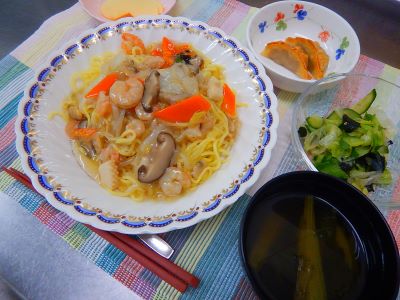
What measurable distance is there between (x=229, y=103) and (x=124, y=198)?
0.97 m

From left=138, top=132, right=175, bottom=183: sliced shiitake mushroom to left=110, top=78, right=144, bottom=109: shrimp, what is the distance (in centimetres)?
29

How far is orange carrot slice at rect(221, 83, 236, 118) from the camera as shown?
92.2 inches

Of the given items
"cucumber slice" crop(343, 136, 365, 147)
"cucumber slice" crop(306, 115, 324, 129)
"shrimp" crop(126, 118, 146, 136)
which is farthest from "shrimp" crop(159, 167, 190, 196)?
"cucumber slice" crop(343, 136, 365, 147)

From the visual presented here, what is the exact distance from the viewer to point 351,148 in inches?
82.9

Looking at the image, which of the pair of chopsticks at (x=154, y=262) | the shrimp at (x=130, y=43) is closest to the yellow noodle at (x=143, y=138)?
the shrimp at (x=130, y=43)

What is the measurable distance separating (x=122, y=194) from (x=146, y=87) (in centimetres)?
71

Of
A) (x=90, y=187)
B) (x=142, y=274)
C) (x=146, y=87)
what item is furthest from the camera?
(x=146, y=87)

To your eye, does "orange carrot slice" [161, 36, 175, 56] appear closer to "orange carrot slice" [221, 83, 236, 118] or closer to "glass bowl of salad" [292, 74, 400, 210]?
"orange carrot slice" [221, 83, 236, 118]

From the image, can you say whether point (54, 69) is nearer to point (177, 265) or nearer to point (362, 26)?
point (177, 265)

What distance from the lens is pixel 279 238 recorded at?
5.50 ft

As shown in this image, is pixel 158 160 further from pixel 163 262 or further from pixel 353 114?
pixel 353 114

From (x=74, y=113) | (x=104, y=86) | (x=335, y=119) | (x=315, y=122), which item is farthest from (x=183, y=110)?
(x=335, y=119)

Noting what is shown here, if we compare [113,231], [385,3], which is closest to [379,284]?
[113,231]

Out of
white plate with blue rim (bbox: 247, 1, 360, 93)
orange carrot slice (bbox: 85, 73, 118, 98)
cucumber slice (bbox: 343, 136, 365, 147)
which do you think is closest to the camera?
cucumber slice (bbox: 343, 136, 365, 147)
